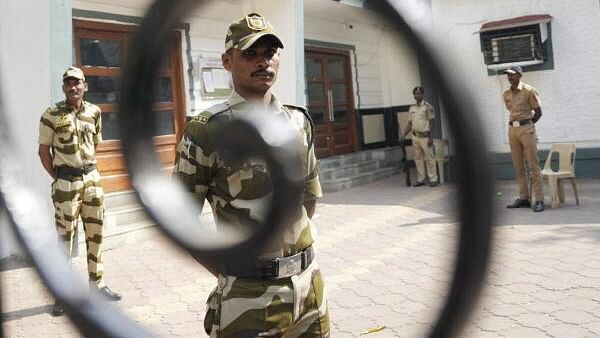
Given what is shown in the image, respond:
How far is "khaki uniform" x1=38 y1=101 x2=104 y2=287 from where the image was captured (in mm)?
4230

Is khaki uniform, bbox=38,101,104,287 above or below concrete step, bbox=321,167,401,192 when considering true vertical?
above

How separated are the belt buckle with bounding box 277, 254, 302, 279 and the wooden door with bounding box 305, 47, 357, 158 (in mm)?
9586

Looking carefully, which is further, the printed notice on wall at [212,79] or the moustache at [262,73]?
the printed notice on wall at [212,79]

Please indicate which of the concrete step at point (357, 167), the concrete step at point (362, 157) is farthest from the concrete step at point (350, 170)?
the concrete step at point (362, 157)

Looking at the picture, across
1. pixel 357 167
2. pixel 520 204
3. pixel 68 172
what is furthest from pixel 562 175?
pixel 68 172

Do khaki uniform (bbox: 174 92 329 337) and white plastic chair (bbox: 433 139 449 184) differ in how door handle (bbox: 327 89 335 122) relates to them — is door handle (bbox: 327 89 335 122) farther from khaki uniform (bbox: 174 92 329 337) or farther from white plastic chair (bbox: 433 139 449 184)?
white plastic chair (bbox: 433 139 449 184)

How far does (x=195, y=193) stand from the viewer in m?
1.64

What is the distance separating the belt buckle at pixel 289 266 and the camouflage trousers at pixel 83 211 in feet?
9.60

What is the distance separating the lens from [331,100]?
12.0 meters

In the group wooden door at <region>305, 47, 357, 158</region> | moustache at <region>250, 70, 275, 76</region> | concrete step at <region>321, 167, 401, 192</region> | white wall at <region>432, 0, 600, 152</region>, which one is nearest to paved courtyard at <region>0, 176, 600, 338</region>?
moustache at <region>250, 70, 275, 76</region>

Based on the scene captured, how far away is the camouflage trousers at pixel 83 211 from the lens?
4219 millimetres

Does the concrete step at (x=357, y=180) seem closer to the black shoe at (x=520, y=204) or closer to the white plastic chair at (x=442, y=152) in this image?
the black shoe at (x=520, y=204)

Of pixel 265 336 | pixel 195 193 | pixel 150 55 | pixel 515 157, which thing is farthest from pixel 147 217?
pixel 515 157

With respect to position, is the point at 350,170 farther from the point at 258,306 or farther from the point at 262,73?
the point at 262,73
